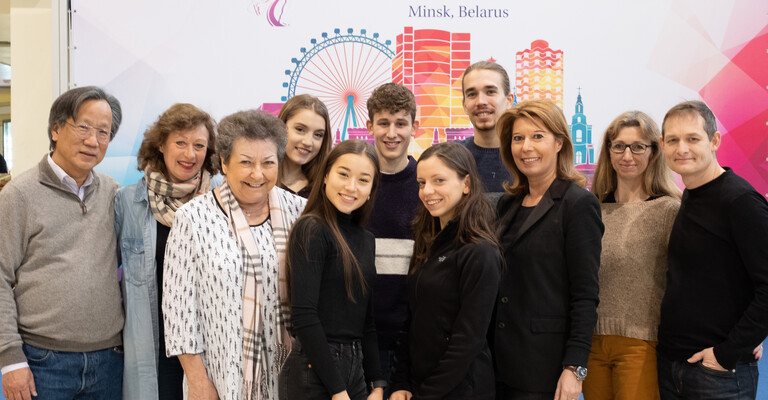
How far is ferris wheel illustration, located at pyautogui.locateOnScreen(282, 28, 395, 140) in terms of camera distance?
4.07 meters

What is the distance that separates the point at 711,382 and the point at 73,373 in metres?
2.42

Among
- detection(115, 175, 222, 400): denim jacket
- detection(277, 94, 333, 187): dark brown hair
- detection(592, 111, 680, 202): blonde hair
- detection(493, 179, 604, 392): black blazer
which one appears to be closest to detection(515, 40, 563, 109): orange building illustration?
detection(592, 111, 680, 202): blonde hair

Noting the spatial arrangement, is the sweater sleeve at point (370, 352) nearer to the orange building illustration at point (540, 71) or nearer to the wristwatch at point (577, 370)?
the wristwatch at point (577, 370)

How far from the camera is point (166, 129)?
2.30 m

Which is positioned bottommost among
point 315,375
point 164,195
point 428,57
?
point 315,375

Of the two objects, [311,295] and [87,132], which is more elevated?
[87,132]

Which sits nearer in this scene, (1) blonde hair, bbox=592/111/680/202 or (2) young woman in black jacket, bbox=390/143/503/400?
(2) young woman in black jacket, bbox=390/143/503/400

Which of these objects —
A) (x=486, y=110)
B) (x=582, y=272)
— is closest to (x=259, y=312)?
(x=582, y=272)

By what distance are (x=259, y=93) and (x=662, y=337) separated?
3124 millimetres

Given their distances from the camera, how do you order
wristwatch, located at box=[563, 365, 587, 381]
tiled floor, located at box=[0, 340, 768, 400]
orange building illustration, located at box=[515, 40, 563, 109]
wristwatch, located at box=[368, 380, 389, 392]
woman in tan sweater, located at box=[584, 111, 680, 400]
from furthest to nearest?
orange building illustration, located at box=[515, 40, 563, 109] → tiled floor, located at box=[0, 340, 768, 400] → woman in tan sweater, located at box=[584, 111, 680, 400] → wristwatch, located at box=[368, 380, 389, 392] → wristwatch, located at box=[563, 365, 587, 381]

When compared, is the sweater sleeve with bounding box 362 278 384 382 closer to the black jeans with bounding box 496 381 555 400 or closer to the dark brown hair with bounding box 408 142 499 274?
the dark brown hair with bounding box 408 142 499 274

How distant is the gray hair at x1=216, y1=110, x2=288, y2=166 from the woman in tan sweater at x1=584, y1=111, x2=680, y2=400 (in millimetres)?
1533

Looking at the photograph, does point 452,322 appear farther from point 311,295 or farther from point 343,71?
point 343,71

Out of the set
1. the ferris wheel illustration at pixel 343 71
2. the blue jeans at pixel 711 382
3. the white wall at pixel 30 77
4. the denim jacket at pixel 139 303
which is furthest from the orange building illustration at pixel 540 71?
the white wall at pixel 30 77
